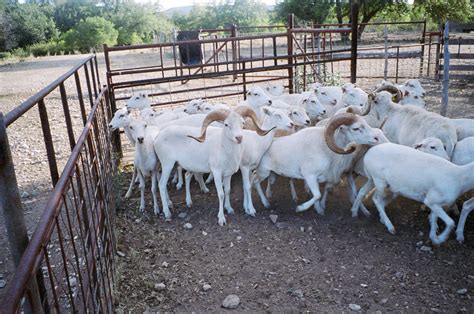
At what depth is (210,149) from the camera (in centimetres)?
578

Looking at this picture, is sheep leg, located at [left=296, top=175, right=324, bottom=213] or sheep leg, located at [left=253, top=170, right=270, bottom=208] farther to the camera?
sheep leg, located at [left=253, top=170, right=270, bottom=208]

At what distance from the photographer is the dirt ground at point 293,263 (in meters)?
3.91

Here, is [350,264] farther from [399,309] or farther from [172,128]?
[172,128]

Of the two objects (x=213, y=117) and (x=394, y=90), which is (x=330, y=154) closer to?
(x=213, y=117)

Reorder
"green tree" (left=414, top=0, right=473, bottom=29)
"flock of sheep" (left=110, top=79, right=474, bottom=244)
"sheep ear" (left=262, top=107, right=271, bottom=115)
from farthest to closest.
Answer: "green tree" (left=414, top=0, right=473, bottom=29)
"sheep ear" (left=262, top=107, right=271, bottom=115)
"flock of sheep" (left=110, top=79, right=474, bottom=244)

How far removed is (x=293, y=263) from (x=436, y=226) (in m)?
1.64

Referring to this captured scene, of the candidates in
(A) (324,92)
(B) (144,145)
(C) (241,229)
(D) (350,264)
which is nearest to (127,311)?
(C) (241,229)

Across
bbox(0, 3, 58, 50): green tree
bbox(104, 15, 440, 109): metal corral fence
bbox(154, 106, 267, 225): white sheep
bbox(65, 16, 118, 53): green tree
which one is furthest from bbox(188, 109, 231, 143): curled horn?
bbox(0, 3, 58, 50): green tree

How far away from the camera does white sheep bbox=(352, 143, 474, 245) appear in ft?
14.5

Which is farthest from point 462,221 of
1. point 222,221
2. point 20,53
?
point 20,53

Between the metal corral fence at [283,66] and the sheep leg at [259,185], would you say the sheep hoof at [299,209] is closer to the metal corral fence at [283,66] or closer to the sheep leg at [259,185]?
the sheep leg at [259,185]

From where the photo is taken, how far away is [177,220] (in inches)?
227

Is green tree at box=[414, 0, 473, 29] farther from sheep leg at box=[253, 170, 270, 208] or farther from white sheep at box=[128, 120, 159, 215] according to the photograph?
white sheep at box=[128, 120, 159, 215]

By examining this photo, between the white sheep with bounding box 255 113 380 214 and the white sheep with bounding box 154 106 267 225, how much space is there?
18.9 inches
